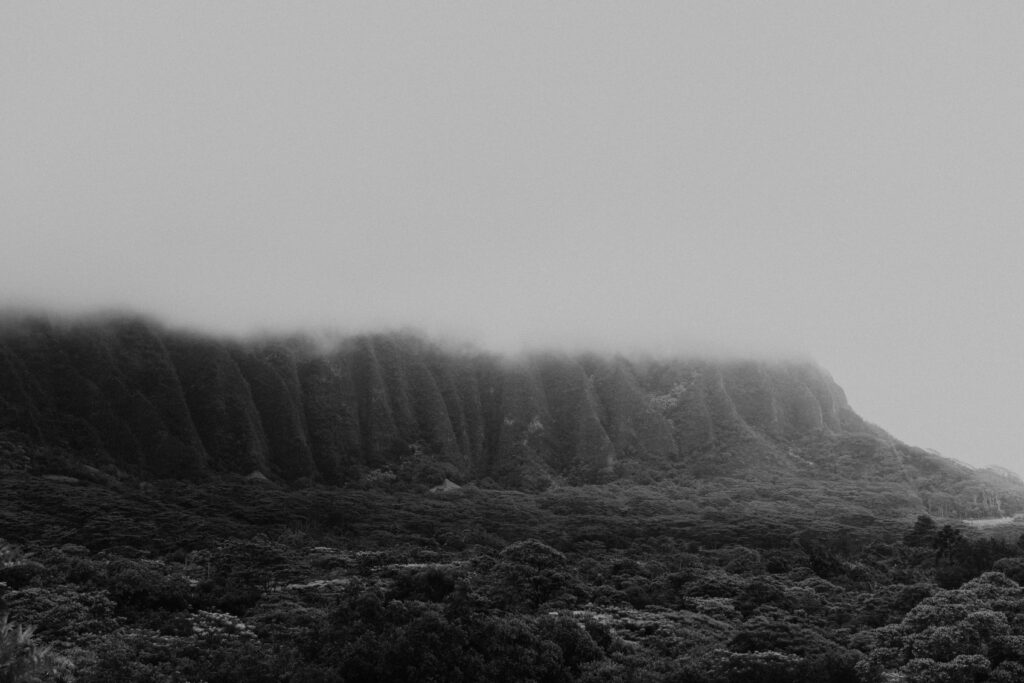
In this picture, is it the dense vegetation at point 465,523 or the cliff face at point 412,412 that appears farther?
the cliff face at point 412,412

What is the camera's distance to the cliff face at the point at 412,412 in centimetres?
10775

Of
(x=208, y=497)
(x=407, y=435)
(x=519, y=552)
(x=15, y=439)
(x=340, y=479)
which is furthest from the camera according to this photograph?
(x=407, y=435)

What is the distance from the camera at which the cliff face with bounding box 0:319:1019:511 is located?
10775 cm

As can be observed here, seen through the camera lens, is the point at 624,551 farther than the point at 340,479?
No

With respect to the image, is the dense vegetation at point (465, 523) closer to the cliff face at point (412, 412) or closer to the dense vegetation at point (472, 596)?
the dense vegetation at point (472, 596)

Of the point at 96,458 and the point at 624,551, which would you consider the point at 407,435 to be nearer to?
the point at 96,458

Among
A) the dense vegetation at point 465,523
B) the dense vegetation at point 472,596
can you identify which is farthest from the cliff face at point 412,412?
the dense vegetation at point 472,596

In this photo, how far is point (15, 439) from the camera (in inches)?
3664

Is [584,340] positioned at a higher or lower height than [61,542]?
higher

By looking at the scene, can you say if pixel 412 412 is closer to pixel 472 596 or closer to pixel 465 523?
pixel 465 523

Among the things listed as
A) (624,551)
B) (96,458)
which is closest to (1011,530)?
(624,551)

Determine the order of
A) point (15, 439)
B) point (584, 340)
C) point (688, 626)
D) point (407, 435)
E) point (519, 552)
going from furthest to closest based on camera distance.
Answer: point (584, 340)
point (407, 435)
point (15, 439)
point (519, 552)
point (688, 626)

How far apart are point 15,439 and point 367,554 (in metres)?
69.1

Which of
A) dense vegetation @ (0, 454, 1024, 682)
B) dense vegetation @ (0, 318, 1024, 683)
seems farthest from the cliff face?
dense vegetation @ (0, 454, 1024, 682)
